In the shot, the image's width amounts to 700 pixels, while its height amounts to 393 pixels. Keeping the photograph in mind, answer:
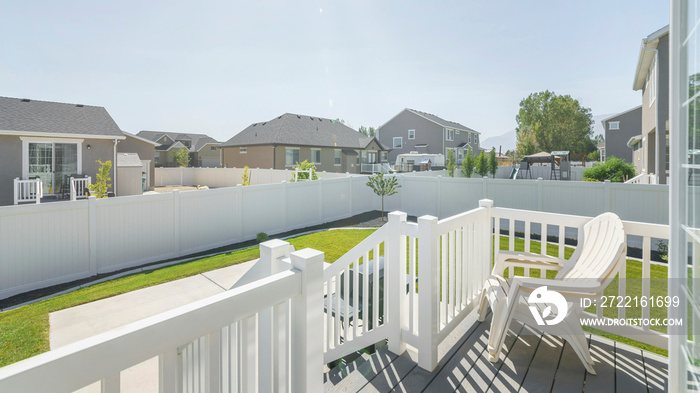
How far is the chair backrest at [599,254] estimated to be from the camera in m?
2.54

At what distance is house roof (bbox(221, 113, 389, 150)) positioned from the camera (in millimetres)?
24737

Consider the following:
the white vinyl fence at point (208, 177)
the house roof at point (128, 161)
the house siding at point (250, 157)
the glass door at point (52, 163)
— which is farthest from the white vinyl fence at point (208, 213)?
the house siding at point (250, 157)

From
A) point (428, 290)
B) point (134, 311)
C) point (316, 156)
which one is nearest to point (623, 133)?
point (316, 156)

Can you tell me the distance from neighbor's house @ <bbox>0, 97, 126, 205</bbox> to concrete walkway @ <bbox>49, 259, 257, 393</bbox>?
476 inches

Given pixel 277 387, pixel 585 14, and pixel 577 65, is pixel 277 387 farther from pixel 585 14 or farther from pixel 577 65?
pixel 577 65

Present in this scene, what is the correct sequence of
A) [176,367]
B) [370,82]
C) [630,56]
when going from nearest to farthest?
[176,367] < [630,56] < [370,82]

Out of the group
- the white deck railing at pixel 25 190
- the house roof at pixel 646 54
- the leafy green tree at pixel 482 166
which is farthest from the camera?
the leafy green tree at pixel 482 166

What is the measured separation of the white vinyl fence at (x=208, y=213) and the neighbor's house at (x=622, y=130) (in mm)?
25234

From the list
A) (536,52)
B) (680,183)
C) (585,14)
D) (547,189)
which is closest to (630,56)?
(536,52)

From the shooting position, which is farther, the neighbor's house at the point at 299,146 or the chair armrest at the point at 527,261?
the neighbor's house at the point at 299,146

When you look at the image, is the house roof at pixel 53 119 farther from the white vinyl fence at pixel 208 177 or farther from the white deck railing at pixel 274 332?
the white deck railing at pixel 274 332

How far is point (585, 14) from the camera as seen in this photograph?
1275cm

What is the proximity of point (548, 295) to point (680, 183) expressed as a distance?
44.6 inches

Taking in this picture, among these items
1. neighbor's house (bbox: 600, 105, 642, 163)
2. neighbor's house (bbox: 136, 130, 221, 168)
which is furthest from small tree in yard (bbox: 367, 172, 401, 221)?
neighbor's house (bbox: 136, 130, 221, 168)
